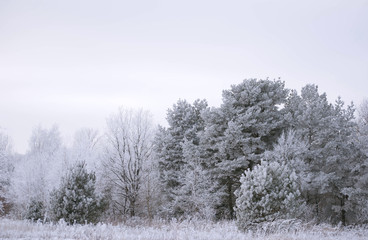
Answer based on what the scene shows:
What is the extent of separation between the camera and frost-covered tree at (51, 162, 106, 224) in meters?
12.6

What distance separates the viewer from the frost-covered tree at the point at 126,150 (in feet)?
94.4

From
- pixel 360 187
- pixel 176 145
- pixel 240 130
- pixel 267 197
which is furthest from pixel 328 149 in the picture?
pixel 267 197

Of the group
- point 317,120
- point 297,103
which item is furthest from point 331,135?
point 297,103

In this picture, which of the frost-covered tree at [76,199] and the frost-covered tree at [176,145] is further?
the frost-covered tree at [176,145]

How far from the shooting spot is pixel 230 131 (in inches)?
911

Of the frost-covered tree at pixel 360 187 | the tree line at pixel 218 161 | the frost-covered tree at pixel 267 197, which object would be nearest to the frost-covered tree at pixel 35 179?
the tree line at pixel 218 161

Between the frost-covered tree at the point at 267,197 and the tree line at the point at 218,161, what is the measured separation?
15.9ft

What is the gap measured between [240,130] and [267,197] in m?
12.7

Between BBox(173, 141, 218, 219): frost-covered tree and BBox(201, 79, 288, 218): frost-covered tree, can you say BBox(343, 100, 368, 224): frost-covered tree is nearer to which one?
BBox(201, 79, 288, 218): frost-covered tree

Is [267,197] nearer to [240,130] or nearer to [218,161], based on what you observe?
[240,130]

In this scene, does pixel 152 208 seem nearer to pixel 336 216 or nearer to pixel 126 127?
pixel 126 127

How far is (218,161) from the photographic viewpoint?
25.9m

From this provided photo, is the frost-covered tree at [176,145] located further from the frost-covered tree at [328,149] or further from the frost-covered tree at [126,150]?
the frost-covered tree at [328,149]

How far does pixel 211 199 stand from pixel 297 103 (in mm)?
11152
